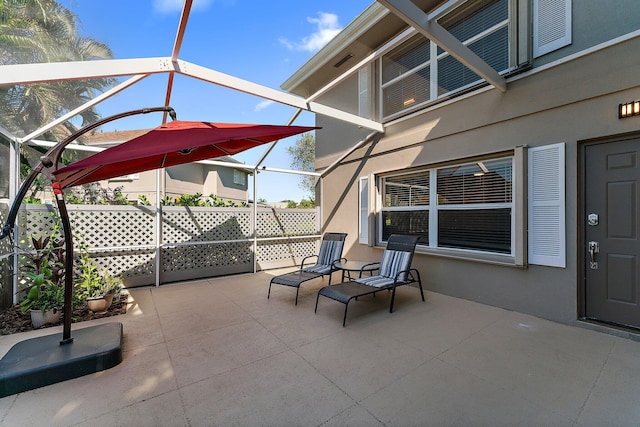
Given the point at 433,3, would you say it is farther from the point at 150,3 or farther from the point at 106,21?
the point at 106,21

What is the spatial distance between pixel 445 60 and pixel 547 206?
3122 millimetres

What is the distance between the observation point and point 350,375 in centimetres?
238

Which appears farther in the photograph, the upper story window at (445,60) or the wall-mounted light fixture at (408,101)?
the wall-mounted light fixture at (408,101)

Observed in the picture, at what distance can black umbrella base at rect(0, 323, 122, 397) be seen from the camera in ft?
7.20

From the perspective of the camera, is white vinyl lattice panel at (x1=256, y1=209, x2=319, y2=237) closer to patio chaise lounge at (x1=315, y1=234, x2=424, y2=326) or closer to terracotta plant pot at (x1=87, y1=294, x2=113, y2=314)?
patio chaise lounge at (x1=315, y1=234, x2=424, y2=326)

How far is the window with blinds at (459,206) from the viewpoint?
13.8 ft

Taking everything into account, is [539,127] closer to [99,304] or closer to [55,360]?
[55,360]

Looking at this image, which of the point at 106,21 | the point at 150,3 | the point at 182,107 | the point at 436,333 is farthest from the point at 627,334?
the point at 106,21

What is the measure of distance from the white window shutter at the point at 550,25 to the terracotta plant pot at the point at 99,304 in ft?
23.0

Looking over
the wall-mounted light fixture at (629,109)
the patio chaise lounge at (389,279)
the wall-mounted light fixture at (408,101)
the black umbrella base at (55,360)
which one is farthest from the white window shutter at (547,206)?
the black umbrella base at (55,360)

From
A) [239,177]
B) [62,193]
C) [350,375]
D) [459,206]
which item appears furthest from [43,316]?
[239,177]

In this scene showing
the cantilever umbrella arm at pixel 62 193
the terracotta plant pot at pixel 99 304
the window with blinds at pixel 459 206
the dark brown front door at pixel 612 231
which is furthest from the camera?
the window with blinds at pixel 459 206

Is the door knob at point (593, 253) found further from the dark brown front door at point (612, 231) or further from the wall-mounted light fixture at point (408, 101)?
the wall-mounted light fixture at point (408, 101)

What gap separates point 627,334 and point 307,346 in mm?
3543
